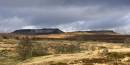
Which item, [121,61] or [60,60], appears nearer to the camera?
[121,61]

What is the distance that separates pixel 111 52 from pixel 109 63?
5632 millimetres

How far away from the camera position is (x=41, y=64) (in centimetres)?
6456

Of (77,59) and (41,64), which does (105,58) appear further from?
(41,64)

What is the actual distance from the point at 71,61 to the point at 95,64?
507 cm

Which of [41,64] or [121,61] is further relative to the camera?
[41,64]

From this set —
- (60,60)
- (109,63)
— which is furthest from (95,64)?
(60,60)

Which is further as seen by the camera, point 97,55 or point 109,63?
point 97,55

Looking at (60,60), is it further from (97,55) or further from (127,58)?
(127,58)

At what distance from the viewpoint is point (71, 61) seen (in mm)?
63125

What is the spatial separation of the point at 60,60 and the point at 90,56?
5.55m

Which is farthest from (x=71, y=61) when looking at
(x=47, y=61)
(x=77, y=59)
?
(x=47, y=61)

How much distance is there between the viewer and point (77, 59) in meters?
63.7

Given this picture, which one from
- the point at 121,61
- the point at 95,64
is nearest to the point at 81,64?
the point at 95,64

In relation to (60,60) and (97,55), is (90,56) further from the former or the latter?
(60,60)
